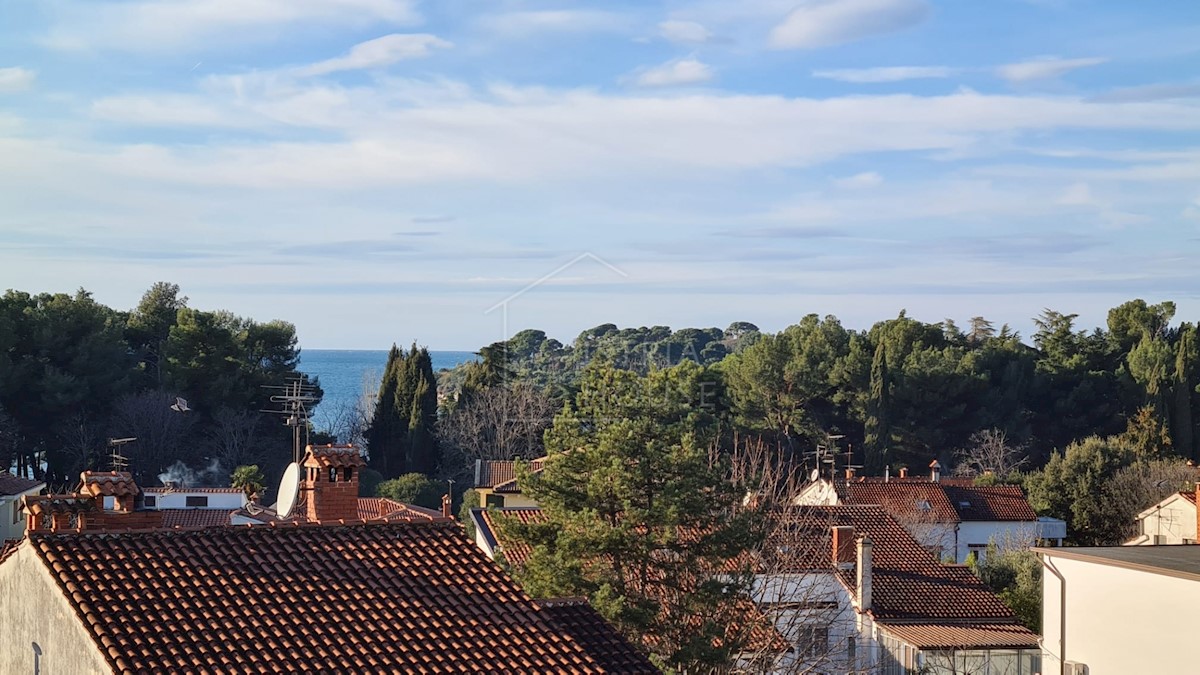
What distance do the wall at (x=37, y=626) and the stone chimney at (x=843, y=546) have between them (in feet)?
61.6

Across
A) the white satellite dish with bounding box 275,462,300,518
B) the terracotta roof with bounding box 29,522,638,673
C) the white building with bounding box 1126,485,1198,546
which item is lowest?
the white building with bounding box 1126,485,1198,546

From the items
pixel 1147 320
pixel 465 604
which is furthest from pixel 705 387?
pixel 465 604

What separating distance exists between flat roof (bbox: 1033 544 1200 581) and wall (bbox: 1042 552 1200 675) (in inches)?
4.0

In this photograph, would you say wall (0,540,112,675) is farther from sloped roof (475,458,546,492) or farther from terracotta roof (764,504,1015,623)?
sloped roof (475,458,546,492)

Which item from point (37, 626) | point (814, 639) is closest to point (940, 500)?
point (814, 639)

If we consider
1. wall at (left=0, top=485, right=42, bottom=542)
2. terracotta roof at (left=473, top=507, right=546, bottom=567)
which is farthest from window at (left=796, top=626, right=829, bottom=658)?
wall at (left=0, top=485, right=42, bottom=542)

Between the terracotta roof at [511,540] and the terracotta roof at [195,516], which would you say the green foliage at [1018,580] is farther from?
the terracotta roof at [195,516]

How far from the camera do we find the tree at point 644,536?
19391mm

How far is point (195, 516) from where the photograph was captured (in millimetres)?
35062

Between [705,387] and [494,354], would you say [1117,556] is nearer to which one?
[705,387]

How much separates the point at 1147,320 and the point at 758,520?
55.0 m

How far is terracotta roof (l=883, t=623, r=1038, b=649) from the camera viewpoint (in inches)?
955

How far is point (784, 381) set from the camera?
5966 cm

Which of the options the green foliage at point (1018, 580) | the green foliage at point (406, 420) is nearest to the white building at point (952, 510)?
the green foliage at point (1018, 580)
